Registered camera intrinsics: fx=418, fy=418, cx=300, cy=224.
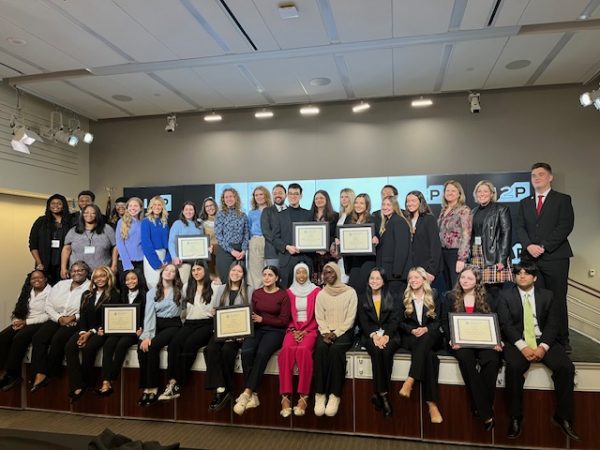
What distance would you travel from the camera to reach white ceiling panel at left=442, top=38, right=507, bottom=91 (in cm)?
487

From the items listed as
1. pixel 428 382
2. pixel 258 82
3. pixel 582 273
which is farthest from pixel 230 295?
pixel 582 273

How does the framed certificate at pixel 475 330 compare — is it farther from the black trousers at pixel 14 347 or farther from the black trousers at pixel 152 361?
the black trousers at pixel 14 347

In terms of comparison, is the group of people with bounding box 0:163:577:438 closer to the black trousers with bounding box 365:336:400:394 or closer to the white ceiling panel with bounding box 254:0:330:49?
the black trousers with bounding box 365:336:400:394

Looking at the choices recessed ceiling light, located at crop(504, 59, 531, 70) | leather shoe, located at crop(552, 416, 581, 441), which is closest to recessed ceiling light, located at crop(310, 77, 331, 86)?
recessed ceiling light, located at crop(504, 59, 531, 70)

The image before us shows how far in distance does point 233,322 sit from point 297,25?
3.08m

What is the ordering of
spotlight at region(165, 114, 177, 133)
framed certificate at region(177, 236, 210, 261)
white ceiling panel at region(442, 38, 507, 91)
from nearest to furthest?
framed certificate at region(177, 236, 210, 261) < white ceiling panel at region(442, 38, 507, 91) < spotlight at region(165, 114, 177, 133)

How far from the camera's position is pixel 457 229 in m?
3.96

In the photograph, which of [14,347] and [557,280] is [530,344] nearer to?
[557,280]

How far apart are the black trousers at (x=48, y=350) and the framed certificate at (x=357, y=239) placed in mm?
2849

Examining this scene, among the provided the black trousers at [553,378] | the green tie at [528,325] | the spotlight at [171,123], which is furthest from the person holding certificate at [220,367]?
the spotlight at [171,123]

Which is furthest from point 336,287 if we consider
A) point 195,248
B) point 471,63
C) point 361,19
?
point 471,63

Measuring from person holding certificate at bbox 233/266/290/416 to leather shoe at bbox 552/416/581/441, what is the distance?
7.28 ft

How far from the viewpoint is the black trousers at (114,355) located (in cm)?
386

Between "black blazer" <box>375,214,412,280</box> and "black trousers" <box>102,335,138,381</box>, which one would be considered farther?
"black blazer" <box>375,214,412,280</box>
